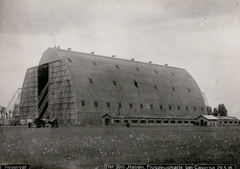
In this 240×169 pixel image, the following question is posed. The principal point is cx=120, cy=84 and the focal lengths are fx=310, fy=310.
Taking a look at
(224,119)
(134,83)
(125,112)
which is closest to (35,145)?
(125,112)

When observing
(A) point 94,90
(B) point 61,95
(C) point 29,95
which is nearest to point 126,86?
(A) point 94,90

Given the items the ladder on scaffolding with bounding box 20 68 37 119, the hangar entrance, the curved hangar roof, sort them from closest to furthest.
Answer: the curved hangar roof, the hangar entrance, the ladder on scaffolding with bounding box 20 68 37 119

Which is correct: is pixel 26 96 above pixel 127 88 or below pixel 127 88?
below

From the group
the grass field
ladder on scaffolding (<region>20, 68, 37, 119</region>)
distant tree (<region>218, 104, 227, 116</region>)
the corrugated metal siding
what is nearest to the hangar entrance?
the corrugated metal siding

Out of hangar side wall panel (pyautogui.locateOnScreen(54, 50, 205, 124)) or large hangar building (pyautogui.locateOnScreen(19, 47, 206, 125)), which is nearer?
large hangar building (pyautogui.locateOnScreen(19, 47, 206, 125))

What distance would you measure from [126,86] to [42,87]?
15.5 meters

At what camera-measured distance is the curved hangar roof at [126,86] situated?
2047 inches

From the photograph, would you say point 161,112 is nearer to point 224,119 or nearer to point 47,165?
point 224,119

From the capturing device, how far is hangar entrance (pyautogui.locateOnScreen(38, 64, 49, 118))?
54609 mm

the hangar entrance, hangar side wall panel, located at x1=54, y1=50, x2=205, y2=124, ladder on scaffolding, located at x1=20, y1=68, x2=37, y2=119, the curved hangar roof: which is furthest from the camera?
ladder on scaffolding, located at x1=20, y1=68, x2=37, y2=119

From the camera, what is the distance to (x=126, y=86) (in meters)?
58.0

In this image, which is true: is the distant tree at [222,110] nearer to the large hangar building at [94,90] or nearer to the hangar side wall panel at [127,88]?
the hangar side wall panel at [127,88]

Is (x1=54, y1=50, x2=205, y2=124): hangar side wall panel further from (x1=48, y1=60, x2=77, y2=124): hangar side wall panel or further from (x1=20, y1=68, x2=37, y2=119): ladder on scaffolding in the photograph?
(x1=20, y1=68, x2=37, y2=119): ladder on scaffolding
